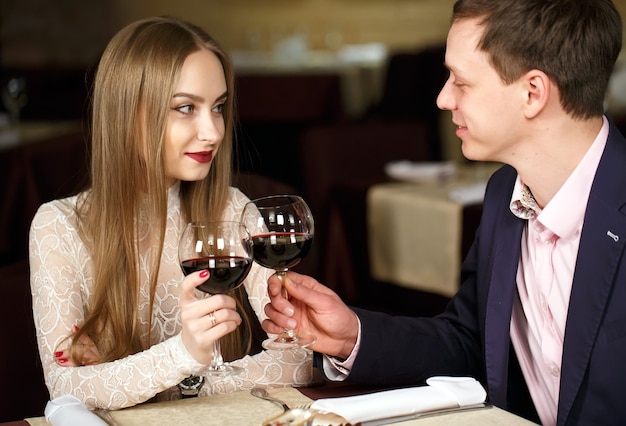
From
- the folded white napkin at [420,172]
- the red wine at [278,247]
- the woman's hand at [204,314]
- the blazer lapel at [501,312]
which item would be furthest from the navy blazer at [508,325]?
the folded white napkin at [420,172]

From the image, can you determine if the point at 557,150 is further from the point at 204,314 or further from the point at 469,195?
the point at 469,195

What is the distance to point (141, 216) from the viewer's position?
2.20 m

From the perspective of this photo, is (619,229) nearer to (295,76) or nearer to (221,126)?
(221,126)

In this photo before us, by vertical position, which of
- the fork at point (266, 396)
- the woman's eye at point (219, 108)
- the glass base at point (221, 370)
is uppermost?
the woman's eye at point (219, 108)

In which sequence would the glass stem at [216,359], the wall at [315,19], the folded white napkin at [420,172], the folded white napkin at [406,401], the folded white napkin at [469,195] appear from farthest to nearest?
the wall at [315,19] < the folded white napkin at [420,172] < the folded white napkin at [469,195] < the glass stem at [216,359] < the folded white napkin at [406,401]

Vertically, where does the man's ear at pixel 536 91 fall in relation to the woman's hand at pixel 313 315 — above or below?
above

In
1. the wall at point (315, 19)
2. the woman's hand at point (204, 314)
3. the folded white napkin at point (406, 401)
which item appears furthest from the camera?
the wall at point (315, 19)

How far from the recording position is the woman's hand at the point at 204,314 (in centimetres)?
162

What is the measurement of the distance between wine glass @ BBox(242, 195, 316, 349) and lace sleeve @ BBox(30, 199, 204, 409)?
0.63 ft

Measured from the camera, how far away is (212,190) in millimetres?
2289

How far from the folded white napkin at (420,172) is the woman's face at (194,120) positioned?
2027 mm

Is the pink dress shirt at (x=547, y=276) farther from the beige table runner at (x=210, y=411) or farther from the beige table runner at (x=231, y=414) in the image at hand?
the beige table runner at (x=210, y=411)

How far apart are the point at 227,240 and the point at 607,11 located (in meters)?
0.82

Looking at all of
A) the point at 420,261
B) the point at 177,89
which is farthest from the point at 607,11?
the point at 420,261
